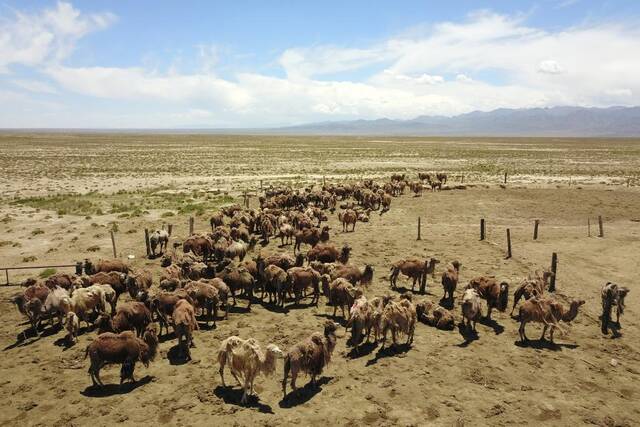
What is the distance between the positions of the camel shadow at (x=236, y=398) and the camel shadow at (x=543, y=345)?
7.23 metres

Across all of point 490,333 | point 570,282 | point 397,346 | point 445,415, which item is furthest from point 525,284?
point 445,415

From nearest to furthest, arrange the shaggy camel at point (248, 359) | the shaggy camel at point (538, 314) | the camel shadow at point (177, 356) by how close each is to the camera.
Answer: the shaggy camel at point (248, 359) < the camel shadow at point (177, 356) < the shaggy camel at point (538, 314)

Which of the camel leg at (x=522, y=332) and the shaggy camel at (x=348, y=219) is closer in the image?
the camel leg at (x=522, y=332)

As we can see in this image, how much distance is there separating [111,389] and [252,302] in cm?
589

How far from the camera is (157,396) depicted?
31.8ft

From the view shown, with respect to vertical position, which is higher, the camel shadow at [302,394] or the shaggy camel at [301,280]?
the shaggy camel at [301,280]

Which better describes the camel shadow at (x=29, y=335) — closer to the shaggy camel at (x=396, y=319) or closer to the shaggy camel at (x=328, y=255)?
the shaggy camel at (x=328, y=255)

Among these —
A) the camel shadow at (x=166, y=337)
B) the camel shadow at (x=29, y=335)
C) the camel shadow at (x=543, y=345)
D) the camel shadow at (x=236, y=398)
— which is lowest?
the camel shadow at (x=543, y=345)

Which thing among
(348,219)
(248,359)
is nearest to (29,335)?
(248,359)

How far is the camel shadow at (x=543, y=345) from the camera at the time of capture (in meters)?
12.0

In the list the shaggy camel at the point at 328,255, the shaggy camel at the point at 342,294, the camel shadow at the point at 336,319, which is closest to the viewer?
the shaggy camel at the point at 342,294

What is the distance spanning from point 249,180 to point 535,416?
1848 inches

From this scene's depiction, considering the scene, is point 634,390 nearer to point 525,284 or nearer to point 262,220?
point 525,284

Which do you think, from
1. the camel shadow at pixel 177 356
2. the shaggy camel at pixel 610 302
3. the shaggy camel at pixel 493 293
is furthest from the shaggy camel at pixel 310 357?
the shaggy camel at pixel 610 302
